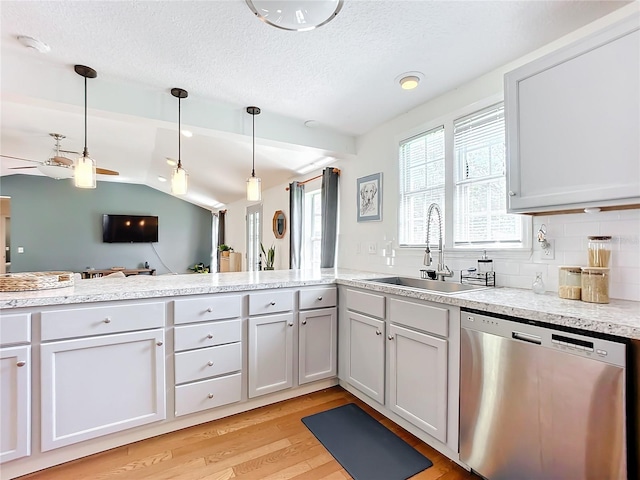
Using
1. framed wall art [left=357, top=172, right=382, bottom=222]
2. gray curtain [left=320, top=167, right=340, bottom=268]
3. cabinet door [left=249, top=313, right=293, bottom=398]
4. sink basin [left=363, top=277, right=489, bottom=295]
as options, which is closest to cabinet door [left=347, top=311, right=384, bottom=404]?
sink basin [left=363, top=277, right=489, bottom=295]

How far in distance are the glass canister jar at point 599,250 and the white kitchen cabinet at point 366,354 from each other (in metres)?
1.16

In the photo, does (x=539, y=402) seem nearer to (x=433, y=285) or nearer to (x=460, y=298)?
(x=460, y=298)

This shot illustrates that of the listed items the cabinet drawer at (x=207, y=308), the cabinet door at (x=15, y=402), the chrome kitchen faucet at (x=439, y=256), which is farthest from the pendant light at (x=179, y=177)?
the chrome kitchen faucet at (x=439, y=256)

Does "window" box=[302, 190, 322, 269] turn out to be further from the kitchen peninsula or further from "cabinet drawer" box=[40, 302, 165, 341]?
"cabinet drawer" box=[40, 302, 165, 341]

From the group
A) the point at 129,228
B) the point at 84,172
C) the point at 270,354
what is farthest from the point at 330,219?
the point at 129,228

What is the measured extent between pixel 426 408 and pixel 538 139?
5.06ft

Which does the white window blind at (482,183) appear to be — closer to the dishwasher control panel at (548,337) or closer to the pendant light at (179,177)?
the dishwasher control panel at (548,337)

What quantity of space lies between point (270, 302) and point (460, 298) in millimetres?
1252

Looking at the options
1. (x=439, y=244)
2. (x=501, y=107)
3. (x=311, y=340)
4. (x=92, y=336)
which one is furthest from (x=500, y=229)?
(x=92, y=336)

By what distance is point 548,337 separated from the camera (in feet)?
4.01

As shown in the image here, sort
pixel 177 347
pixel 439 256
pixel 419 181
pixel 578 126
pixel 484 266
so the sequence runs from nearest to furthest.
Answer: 1. pixel 578 126
2. pixel 177 347
3. pixel 484 266
4. pixel 439 256
5. pixel 419 181

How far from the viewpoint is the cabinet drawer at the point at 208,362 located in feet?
6.23

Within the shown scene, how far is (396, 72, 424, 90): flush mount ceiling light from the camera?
6.88 feet

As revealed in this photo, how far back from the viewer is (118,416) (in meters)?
1.72
